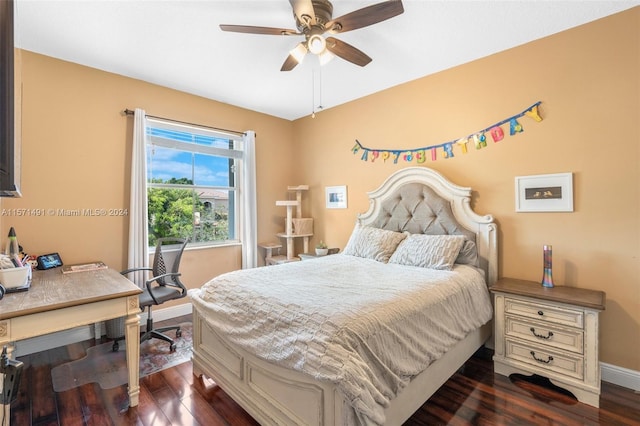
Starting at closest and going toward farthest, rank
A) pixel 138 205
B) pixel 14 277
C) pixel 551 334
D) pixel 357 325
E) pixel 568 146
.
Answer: pixel 357 325, pixel 14 277, pixel 551 334, pixel 568 146, pixel 138 205

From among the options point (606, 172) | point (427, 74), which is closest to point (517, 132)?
point (606, 172)

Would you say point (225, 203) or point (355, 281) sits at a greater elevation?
point (225, 203)

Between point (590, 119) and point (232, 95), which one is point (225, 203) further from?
point (590, 119)

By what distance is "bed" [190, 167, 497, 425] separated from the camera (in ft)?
4.42

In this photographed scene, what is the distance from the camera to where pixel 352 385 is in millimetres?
1227

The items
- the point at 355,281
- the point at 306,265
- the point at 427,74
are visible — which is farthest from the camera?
the point at 427,74

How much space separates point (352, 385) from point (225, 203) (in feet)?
10.9

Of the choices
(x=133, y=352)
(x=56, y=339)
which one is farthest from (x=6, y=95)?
(x=56, y=339)

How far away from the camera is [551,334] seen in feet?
6.91

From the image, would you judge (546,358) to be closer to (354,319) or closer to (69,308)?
(354,319)

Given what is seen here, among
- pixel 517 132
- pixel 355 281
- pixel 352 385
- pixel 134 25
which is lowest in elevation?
pixel 352 385

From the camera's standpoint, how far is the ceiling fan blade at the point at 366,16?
170 centimetres

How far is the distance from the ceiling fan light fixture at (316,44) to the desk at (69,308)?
194 centimetres

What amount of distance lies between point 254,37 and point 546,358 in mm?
3251
